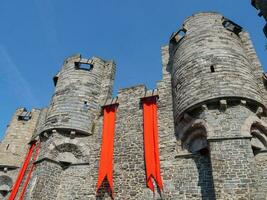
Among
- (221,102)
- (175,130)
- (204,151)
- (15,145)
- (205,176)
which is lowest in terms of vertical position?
(205,176)

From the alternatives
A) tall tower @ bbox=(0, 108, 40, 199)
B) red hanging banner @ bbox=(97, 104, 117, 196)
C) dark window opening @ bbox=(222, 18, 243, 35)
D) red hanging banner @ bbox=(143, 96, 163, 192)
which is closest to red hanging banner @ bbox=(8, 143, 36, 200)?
tall tower @ bbox=(0, 108, 40, 199)

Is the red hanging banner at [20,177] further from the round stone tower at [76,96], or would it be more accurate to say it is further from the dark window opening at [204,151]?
the dark window opening at [204,151]

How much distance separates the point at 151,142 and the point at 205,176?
266 cm

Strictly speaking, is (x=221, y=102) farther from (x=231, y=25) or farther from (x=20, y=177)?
(x=20, y=177)

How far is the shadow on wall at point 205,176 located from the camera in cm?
989

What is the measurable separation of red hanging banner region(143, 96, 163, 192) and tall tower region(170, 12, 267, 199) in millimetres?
1004

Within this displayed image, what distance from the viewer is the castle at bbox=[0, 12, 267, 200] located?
985cm

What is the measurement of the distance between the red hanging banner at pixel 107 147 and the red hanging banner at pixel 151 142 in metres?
1.63

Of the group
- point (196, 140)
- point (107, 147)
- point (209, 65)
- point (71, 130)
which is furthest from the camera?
point (71, 130)

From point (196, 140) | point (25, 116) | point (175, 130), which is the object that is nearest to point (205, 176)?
point (196, 140)

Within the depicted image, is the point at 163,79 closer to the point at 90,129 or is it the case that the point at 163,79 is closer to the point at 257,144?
Answer: the point at 90,129

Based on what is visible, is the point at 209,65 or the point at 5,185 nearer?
the point at 209,65

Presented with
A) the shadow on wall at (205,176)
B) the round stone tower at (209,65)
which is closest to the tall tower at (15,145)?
the round stone tower at (209,65)

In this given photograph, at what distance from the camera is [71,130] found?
13.6m
